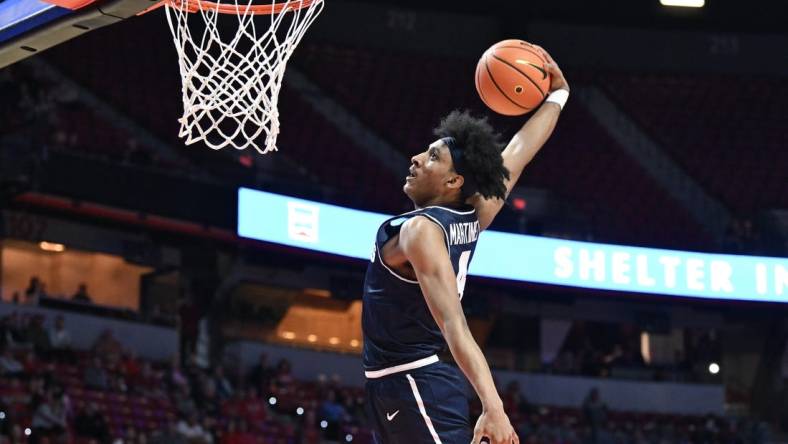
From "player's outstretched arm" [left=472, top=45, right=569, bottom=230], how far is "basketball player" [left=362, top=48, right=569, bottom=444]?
0.10 m

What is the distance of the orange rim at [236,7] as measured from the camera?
507cm

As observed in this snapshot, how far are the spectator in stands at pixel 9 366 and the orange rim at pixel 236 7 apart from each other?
760 cm

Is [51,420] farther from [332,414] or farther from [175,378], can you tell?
[332,414]

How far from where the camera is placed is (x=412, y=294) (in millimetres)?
3578

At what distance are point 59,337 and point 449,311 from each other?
1108cm

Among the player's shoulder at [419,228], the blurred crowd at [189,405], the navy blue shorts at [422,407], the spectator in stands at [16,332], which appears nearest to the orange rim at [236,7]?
the player's shoulder at [419,228]

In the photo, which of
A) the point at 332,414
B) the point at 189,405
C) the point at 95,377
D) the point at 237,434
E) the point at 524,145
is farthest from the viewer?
the point at 332,414

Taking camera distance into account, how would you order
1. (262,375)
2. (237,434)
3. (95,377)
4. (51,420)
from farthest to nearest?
1. (262,375)
2. (95,377)
3. (237,434)
4. (51,420)

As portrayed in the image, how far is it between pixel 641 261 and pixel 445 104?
4286 millimetres

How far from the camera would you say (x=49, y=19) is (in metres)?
4.43

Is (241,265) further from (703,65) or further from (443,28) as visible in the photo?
(703,65)

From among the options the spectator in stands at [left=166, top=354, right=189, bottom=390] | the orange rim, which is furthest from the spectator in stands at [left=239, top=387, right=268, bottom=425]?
the orange rim

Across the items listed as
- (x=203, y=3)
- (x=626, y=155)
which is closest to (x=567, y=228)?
(x=626, y=155)

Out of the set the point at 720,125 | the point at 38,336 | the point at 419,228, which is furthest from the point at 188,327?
the point at 419,228
